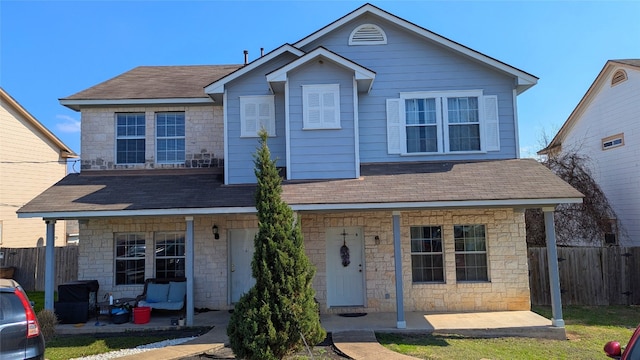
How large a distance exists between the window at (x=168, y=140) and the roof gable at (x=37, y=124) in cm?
1148

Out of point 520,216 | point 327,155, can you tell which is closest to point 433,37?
point 327,155

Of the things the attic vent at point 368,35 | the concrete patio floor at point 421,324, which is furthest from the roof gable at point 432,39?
the concrete patio floor at point 421,324

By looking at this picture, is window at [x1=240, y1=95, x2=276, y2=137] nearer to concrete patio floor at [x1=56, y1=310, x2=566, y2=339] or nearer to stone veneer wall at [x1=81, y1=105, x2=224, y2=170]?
stone veneer wall at [x1=81, y1=105, x2=224, y2=170]

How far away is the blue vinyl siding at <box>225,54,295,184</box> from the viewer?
11.0 meters

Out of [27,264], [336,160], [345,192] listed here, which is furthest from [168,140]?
[27,264]

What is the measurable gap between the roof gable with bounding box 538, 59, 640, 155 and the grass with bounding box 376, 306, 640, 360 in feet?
30.3

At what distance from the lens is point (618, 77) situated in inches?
607

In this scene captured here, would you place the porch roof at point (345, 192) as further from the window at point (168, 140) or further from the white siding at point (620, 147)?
the white siding at point (620, 147)

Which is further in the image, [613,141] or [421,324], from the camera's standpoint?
[613,141]

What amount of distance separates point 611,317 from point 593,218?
5657mm

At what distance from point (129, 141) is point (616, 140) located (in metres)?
16.2

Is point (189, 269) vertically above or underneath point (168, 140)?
underneath

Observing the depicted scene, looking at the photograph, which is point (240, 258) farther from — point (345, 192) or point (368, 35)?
point (368, 35)

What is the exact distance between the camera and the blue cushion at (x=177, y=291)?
34.8 ft
